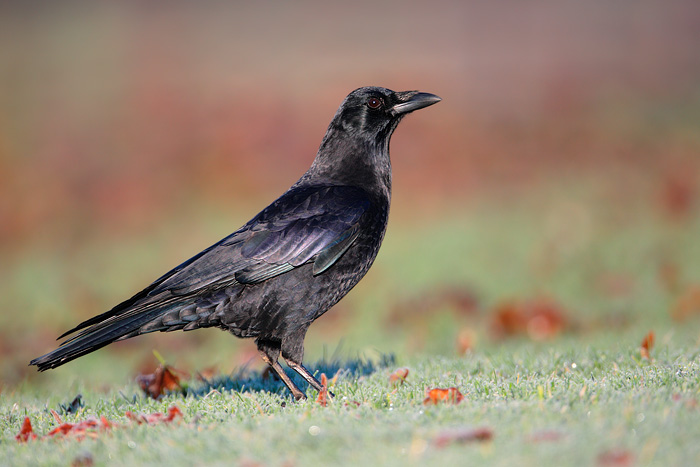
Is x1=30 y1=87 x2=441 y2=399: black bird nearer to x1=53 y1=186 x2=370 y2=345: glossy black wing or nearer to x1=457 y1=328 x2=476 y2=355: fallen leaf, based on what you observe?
x1=53 y1=186 x2=370 y2=345: glossy black wing

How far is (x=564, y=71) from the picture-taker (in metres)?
19.9

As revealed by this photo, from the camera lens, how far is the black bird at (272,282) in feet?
14.0

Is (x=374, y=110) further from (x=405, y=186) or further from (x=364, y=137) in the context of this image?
(x=405, y=186)

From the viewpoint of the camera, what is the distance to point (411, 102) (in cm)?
526

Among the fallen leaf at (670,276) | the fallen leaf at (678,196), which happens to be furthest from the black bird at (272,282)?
the fallen leaf at (678,196)

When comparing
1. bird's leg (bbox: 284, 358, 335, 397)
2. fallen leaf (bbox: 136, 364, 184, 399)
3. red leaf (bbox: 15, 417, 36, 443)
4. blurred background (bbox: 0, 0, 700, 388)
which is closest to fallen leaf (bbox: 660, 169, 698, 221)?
blurred background (bbox: 0, 0, 700, 388)

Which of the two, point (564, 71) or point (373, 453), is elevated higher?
point (564, 71)

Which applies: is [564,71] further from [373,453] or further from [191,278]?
[373,453]

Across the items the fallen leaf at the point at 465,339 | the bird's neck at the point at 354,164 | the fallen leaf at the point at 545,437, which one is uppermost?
the bird's neck at the point at 354,164

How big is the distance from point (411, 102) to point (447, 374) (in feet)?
6.53

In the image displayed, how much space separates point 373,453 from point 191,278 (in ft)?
6.66

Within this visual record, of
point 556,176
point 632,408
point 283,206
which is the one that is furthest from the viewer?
point 556,176

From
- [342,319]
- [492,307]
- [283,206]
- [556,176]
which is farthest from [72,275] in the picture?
[556,176]

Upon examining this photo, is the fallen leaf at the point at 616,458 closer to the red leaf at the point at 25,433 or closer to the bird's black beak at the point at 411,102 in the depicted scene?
the red leaf at the point at 25,433
